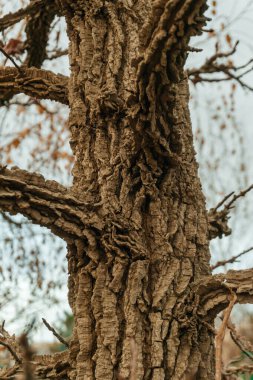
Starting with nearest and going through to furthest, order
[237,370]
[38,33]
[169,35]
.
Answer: [169,35]
[237,370]
[38,33]

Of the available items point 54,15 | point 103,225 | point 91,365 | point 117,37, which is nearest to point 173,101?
point 103,225

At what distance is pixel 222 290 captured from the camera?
1629 millimetres

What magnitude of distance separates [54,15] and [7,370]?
1.74 meters

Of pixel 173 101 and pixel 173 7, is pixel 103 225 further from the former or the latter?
pixel 173 7

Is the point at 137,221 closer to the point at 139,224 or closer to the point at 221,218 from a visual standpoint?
the point at 139,224

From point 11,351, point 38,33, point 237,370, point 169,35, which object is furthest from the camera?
point 38,33

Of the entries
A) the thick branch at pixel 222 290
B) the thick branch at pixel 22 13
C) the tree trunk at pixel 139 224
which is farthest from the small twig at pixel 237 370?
the thick branch at pixel 22 13

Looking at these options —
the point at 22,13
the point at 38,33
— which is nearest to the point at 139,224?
the point at 22,13

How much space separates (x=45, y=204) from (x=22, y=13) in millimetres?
1323

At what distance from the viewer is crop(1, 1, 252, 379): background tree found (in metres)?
1.60

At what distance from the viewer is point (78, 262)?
1796mm

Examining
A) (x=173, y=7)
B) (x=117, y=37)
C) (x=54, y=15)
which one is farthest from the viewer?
(x=54, y=15)

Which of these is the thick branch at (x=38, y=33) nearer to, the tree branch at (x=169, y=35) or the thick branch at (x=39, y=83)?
the thick branch at (x=39, y=83)

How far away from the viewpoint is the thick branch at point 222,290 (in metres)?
1.55
